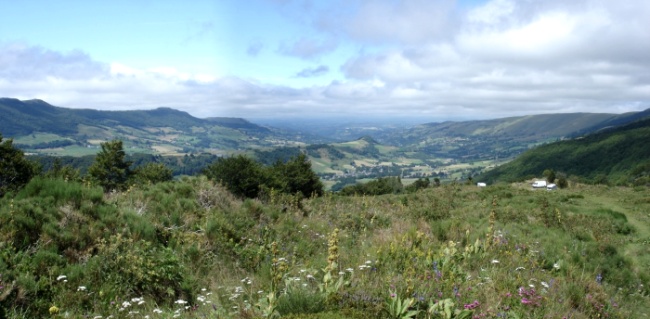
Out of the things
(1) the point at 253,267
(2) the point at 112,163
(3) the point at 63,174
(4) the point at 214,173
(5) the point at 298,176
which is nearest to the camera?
(1) the point at 253,267

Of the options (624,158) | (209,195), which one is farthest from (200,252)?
(624,158)

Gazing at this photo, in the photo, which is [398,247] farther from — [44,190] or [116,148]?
[116,148]

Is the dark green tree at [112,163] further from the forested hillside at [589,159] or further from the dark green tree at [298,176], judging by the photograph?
the forested hillside at [589,159]

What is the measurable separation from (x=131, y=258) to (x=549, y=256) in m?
7.89

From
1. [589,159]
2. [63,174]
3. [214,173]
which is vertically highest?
[63,174]

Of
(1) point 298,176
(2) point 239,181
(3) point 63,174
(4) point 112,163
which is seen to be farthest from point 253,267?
(4) point 112,163

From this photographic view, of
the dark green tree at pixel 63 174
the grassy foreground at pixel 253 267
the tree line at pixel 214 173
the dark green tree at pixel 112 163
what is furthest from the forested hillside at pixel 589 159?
the grassy foreground at pixel 253 267

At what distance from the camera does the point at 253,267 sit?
6711 mm

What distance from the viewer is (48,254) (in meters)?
5.46

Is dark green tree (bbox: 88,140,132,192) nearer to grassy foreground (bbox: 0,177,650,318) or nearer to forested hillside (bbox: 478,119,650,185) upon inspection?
grassy foreground (bbox: 0,177,650,318)

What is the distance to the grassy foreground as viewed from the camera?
14.4ft

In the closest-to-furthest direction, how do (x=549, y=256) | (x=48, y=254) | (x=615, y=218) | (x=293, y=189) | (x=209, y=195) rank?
(x=48, y=254) → (x=549, y=256) → (x=209, y=195) → (x=615, y=218) → (x=293, y=189)

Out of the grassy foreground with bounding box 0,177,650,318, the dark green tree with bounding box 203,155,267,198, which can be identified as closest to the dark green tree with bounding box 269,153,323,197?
the dark green tree with bounding box 203,155,267,198

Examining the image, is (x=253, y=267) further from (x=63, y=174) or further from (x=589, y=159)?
(x=589, y=159)
